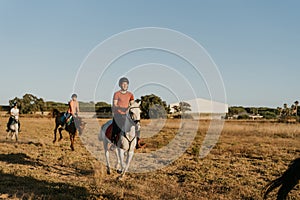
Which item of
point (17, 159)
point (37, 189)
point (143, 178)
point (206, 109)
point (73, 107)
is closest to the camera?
point (37, 189)

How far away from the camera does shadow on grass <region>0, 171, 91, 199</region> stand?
277 inches

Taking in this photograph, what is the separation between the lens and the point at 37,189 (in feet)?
25.3

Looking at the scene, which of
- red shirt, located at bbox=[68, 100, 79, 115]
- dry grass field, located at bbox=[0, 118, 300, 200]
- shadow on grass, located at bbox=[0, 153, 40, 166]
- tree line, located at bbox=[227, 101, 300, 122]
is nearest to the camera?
dry grass field, located at bbox=[0, 118, 300, 200]

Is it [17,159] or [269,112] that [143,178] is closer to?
[17,159]

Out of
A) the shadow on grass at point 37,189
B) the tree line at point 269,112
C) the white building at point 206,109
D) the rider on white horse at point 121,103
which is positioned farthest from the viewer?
the tree line at point 269,112

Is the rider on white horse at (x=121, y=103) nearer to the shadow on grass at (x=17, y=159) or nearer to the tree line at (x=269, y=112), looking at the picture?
the shadow on grass at (x=17, y=159)

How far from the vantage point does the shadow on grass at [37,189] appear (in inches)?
277

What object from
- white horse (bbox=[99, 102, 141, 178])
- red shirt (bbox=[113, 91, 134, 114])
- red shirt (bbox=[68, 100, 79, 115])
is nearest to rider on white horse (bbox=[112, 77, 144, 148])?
red shirt (bbox=[113, 91, 134, 114])

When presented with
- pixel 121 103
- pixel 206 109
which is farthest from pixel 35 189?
pixel 206 109

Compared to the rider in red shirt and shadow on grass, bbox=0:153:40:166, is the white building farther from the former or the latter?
the rider in red shirt

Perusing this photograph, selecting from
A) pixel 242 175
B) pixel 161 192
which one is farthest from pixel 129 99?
pixel 242 175

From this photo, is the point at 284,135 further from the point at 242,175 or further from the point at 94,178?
the point at 94,178

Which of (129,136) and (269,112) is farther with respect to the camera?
(269,112)

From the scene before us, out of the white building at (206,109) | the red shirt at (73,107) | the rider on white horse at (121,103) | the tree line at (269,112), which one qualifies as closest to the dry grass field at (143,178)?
the rider on white horse at (121,103)
